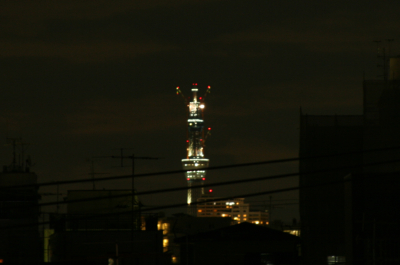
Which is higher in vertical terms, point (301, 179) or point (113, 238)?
point (301, 179)

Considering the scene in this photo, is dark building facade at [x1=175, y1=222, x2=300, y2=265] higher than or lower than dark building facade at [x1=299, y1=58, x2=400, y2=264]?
lower

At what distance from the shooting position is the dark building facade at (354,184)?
17562 millimetres

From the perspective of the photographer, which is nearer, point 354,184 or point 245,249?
point 354,184

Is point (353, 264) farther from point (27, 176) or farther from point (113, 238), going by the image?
point (27, 176)

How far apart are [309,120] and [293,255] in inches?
525

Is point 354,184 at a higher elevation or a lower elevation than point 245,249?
higher

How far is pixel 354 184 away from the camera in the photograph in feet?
59.5

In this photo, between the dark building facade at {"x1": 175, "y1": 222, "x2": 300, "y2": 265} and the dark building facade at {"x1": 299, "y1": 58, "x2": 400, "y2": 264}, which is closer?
the dark building facade at {"x1": 299, "y1": 58, "x2": 400, "y2": 264}

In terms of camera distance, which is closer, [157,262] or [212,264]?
[157,262]

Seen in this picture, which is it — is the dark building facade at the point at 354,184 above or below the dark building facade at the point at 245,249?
above

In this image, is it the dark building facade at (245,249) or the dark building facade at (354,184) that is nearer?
the dark building facade at (354,184)

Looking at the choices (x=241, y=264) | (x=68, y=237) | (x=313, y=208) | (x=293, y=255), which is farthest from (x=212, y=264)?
(x=313, y=208)

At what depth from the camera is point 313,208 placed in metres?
39.2

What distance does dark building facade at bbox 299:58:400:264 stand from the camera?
17.6 meters
